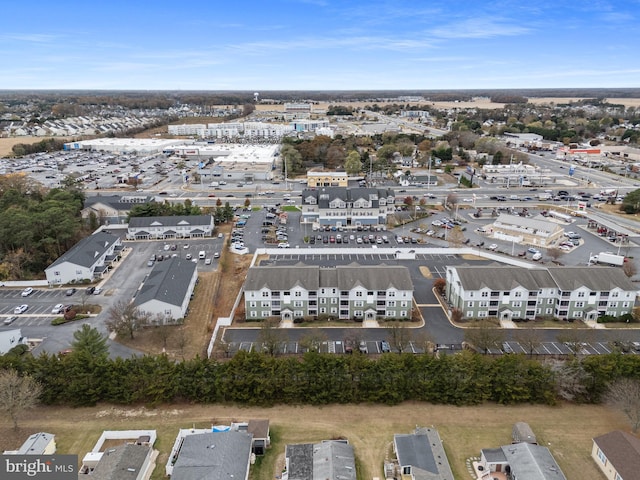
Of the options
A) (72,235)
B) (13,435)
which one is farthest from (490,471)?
(72,235)

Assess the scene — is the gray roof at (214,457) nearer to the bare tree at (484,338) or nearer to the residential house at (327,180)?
the bare tree at (484,338)

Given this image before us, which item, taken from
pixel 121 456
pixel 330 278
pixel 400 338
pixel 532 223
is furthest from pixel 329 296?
pixel 532 223

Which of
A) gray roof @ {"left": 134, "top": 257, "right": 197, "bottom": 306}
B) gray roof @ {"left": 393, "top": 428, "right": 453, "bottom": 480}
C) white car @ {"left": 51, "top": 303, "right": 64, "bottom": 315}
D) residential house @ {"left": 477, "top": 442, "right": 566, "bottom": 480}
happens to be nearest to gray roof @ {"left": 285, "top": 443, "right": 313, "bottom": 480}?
gray roof @ {"left": 393, "top": 428, "right": 453, "bottom": 480}

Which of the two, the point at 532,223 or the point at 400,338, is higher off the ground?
the point at 532,223

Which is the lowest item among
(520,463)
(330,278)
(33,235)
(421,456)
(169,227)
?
(421,456)

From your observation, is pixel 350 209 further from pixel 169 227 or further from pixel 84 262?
pixel 84 262

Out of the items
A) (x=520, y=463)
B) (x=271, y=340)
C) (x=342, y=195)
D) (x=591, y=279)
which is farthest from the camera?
(x=342, y=195)

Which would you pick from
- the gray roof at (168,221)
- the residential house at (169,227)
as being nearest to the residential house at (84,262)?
the residential house at (169,227)
